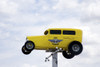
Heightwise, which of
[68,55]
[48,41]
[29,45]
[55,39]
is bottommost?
[68,55]

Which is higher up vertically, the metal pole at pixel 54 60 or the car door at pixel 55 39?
the car door at pixel 55 39

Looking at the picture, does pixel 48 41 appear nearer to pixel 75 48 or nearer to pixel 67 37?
pixel 67 37

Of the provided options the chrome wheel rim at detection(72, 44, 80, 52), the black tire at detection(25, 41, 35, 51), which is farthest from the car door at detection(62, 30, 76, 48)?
the black tire at detection(25, 41, 35, 51)

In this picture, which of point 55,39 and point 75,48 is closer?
Result: point 55,39

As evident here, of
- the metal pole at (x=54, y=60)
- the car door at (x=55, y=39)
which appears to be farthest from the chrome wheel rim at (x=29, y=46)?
the metal pole at (x=54, y=60)

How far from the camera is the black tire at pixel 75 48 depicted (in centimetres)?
2900

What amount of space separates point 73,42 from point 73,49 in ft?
2.35

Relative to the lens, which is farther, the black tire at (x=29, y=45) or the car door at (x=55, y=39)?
the car door at (x=55, y=39)

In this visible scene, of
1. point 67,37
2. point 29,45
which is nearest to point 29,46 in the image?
point 29,45

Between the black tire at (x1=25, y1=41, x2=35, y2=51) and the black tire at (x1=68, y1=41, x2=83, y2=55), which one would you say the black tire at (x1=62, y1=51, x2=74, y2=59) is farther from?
the black tire at (x1=25, y1=41, x2=35, y2=51)

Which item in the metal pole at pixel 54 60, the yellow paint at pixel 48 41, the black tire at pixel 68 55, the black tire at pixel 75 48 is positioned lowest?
the metal pole at pixel 54 60

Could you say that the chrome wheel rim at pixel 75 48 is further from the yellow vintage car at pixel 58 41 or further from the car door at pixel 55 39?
the car door at pixel 55 39

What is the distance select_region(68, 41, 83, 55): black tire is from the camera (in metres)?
29.0

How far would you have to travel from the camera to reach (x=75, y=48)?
2922cm
